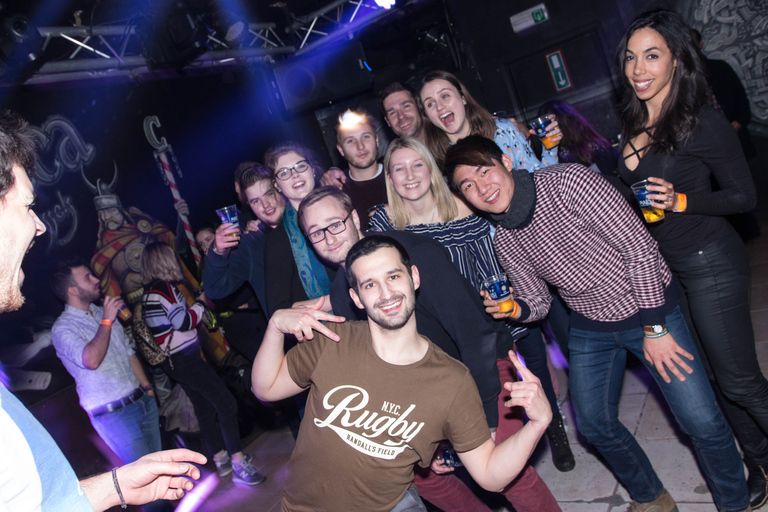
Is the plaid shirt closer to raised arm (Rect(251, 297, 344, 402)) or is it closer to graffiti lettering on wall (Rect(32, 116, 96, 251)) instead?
raised arm (Rect(251, 297, 344, 402))

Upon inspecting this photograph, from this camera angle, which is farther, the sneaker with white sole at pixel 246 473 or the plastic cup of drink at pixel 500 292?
the sneaker with white sole at pixel 246 473

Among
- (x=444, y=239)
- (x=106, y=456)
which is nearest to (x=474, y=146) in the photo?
(x=444, y=239)

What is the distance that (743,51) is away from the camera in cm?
576

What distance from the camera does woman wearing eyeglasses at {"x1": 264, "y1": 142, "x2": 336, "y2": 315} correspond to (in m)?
2.63

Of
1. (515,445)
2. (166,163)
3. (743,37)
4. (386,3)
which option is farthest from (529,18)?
(515,445)

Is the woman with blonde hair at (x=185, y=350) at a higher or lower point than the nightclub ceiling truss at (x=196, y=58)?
lower

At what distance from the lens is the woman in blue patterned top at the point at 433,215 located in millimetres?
2336

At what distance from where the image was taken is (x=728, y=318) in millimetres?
1912

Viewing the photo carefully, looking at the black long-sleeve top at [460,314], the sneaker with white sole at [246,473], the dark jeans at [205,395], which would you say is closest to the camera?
the black long-sleeve top at [460,314]

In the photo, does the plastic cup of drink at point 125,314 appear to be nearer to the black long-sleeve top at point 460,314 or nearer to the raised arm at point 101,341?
the raised arm at point 101,341

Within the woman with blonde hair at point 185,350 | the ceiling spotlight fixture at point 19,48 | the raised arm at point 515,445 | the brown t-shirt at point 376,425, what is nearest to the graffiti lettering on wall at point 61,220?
the woman with blonde hair at point 185,350

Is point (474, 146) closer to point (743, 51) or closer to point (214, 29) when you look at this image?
point (214, 29)

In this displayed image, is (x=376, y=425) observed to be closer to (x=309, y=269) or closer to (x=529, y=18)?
(x=309, y=269)

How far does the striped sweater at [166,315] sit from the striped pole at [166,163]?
119cm
